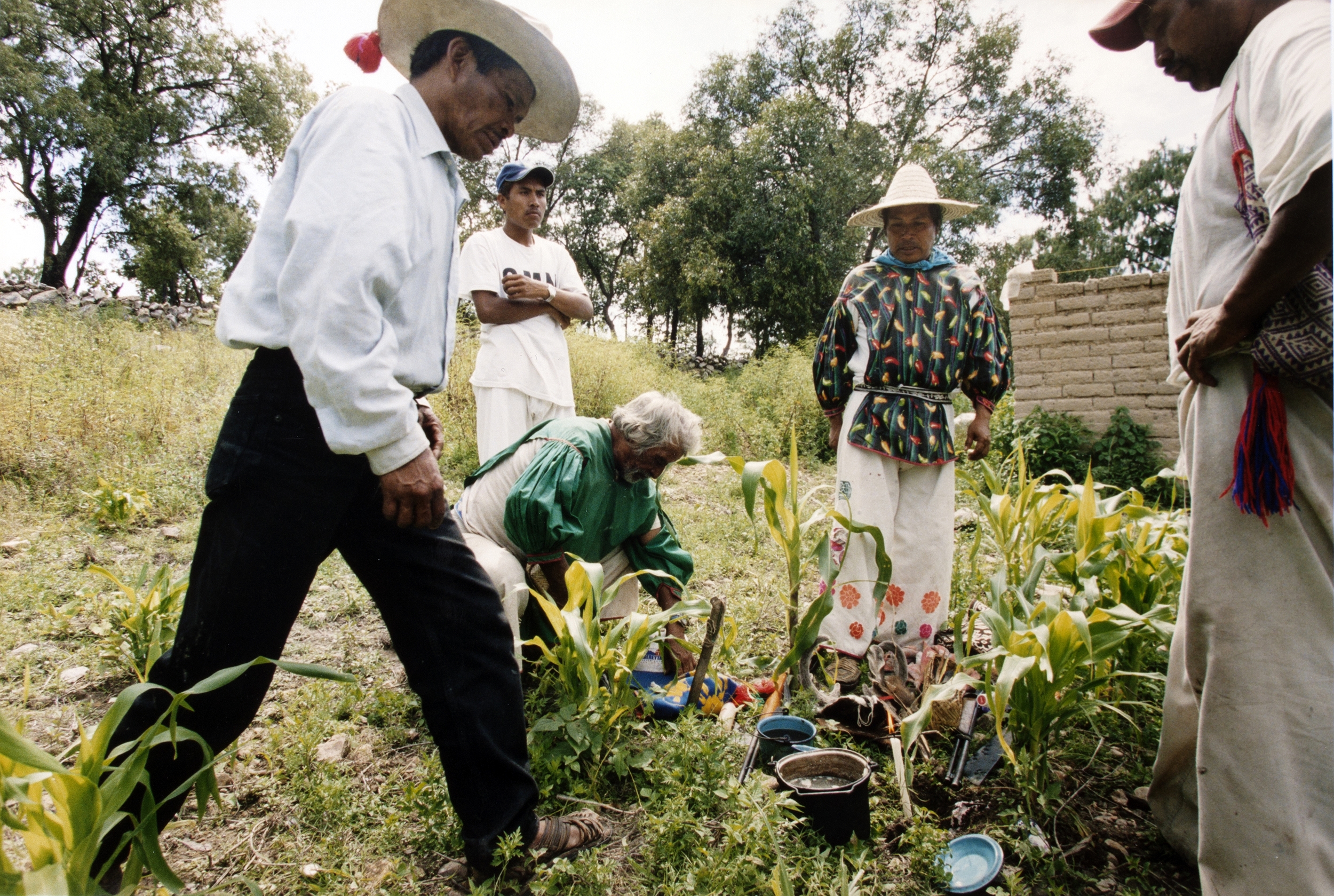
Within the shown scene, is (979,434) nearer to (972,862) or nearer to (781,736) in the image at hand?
(781,736)

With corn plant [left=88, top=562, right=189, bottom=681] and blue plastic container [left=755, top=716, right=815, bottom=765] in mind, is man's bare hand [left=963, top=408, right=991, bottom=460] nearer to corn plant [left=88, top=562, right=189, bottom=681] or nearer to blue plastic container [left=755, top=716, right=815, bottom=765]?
blue plastic container [left=755, top=716, right=815, bottom=765]

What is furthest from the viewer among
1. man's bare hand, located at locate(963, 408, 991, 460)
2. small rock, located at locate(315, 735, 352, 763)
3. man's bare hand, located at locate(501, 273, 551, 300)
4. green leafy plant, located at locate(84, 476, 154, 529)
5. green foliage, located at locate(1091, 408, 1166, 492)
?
green foliage, located at locate(1091, 408, 1166, 492)

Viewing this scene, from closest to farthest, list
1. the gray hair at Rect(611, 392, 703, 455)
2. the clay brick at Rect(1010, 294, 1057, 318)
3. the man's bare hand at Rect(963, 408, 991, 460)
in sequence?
the gray hair at Rect(611, 392, 703, 455)
the man's bare hand at Rect(963, 408, 991, 460)
the clay brick at Rect(1010, 294, 1057, 318)

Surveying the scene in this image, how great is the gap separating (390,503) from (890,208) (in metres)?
2.30

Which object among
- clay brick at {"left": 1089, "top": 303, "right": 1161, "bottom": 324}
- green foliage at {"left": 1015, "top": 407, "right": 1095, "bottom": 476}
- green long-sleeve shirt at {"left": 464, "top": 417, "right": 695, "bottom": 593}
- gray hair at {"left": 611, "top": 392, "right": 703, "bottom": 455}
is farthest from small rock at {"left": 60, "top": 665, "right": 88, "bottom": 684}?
clay brick at {"left": 1089, "top": 303, "right": 1161, "bottom": 324}

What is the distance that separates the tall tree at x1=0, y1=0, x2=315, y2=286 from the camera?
1366 centimetres

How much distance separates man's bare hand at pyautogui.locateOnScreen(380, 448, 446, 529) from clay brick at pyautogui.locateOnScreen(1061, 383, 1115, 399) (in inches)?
245

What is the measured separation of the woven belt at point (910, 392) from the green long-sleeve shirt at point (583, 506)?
92cm

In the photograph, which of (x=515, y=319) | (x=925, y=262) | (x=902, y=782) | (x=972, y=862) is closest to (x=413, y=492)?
(x=902, y=782)

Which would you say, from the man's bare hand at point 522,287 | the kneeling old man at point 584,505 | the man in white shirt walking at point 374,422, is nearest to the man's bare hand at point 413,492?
the man in white shirt walking at point 374,422

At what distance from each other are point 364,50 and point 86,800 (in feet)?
5.06

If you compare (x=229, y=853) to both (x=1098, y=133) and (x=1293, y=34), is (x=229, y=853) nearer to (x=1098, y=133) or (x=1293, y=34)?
(x=1293, y=34)

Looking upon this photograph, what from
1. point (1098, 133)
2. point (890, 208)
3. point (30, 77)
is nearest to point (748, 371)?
point (1098, 133)

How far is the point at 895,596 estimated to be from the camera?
108 inches
